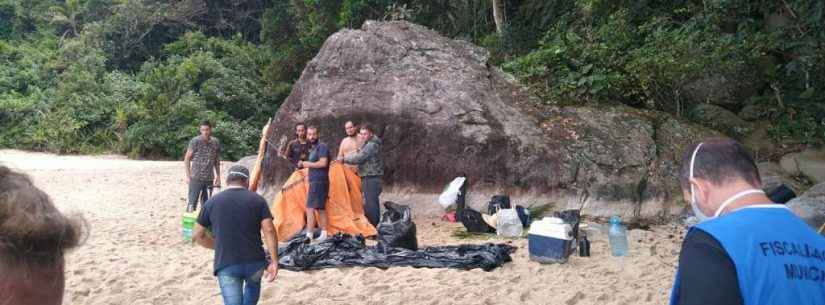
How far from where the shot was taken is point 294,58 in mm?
24078

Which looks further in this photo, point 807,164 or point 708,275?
point 807,164

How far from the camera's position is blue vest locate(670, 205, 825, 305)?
1.79 meters

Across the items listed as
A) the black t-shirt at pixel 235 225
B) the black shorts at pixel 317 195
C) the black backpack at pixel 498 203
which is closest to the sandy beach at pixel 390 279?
the black backpack at pixel 498 203

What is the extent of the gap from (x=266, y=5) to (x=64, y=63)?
908 cm

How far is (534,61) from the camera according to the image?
467 inches

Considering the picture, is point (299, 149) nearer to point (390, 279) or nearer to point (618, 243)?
point (390, 279)

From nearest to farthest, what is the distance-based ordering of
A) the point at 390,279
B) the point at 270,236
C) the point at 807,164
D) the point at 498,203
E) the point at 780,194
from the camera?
the point at 780,194 < the point at 270,236 < the point at 390,279 < the point at 498,203 < the point at 807,164

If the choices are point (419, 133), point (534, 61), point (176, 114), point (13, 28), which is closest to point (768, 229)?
point (419, 133)

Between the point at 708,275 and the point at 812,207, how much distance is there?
6.61 m

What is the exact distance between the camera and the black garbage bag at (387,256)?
6.57 m

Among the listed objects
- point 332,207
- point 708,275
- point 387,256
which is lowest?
point 387,256

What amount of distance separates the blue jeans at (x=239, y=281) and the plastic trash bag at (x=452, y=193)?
4.80m

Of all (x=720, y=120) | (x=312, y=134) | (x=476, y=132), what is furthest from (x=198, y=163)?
(x=720, y=120)

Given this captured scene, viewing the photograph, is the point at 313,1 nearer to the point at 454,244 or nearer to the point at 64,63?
the point at 64,63
